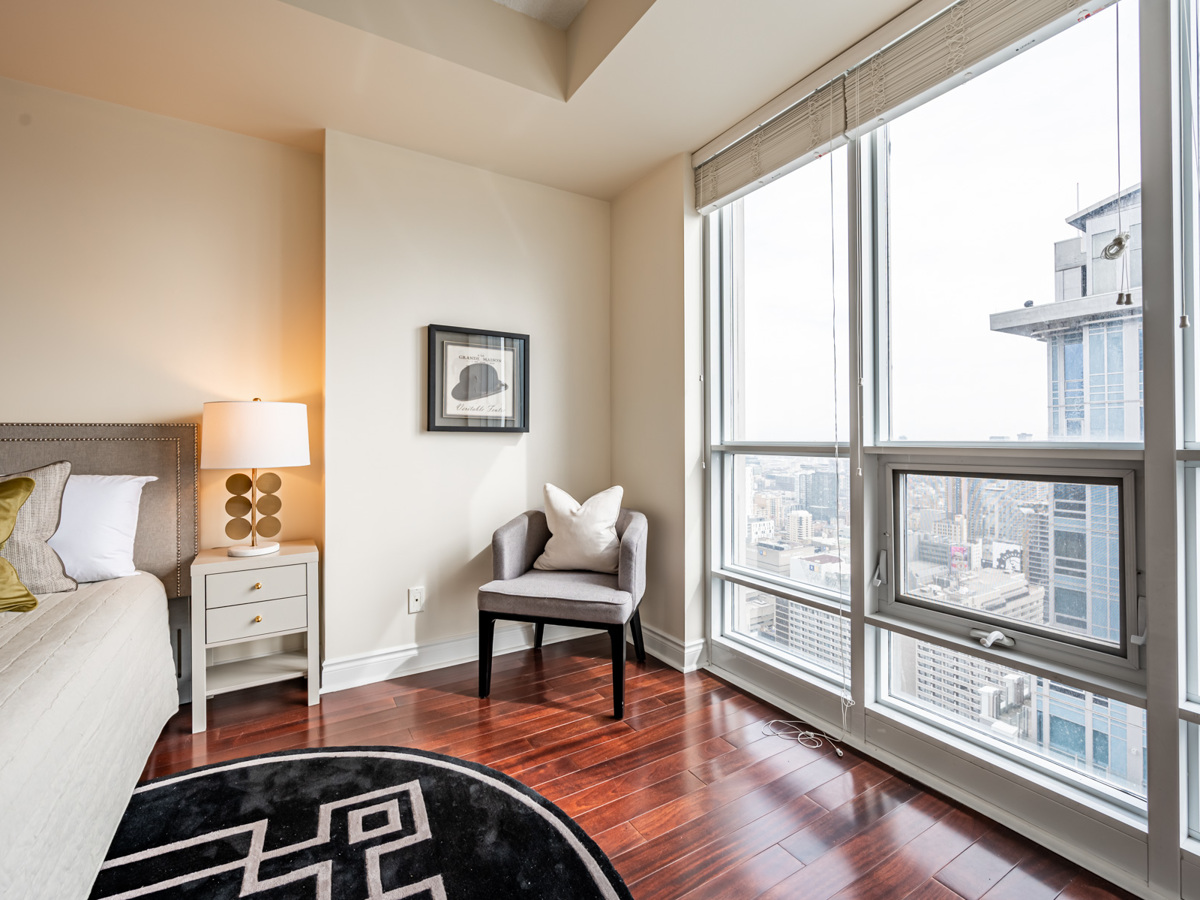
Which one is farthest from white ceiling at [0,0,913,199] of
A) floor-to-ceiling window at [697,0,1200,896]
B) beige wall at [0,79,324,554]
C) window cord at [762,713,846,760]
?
window cord at [762,713,846,760]

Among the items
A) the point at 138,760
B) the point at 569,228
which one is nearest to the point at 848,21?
the point at 569,228

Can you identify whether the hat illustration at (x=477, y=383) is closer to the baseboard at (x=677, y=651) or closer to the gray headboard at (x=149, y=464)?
the gray headboard at (x=149, y=464)

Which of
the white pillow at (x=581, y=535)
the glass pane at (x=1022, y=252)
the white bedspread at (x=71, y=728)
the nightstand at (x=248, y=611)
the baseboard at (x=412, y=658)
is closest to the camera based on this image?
the white bedspread at (x=71, y=728)

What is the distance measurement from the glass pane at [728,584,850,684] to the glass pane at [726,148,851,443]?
2.40 feet

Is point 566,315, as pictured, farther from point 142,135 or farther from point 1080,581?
point 1080,581

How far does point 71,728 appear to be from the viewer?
1.25 meters

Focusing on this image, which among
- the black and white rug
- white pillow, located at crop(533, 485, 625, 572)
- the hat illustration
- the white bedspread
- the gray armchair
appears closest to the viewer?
the white bedspread

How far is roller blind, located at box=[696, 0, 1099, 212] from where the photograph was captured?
1.64 meters

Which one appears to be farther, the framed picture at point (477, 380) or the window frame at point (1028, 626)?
the framed picture at point (477, 380)

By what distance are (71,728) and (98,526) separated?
1149 mm

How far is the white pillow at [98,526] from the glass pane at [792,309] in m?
2.56

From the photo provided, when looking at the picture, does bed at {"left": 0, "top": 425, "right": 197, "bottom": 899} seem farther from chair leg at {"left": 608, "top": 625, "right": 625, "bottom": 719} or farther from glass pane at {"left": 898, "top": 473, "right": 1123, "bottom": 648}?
glass pane at {"left": 898, "top": 473, "right": 1123, "bottom": 648}

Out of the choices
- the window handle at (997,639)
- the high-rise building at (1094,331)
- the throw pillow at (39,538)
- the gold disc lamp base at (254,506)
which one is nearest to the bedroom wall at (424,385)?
the gold disc lamp base at (254,506)

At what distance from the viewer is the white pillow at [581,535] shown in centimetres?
275
